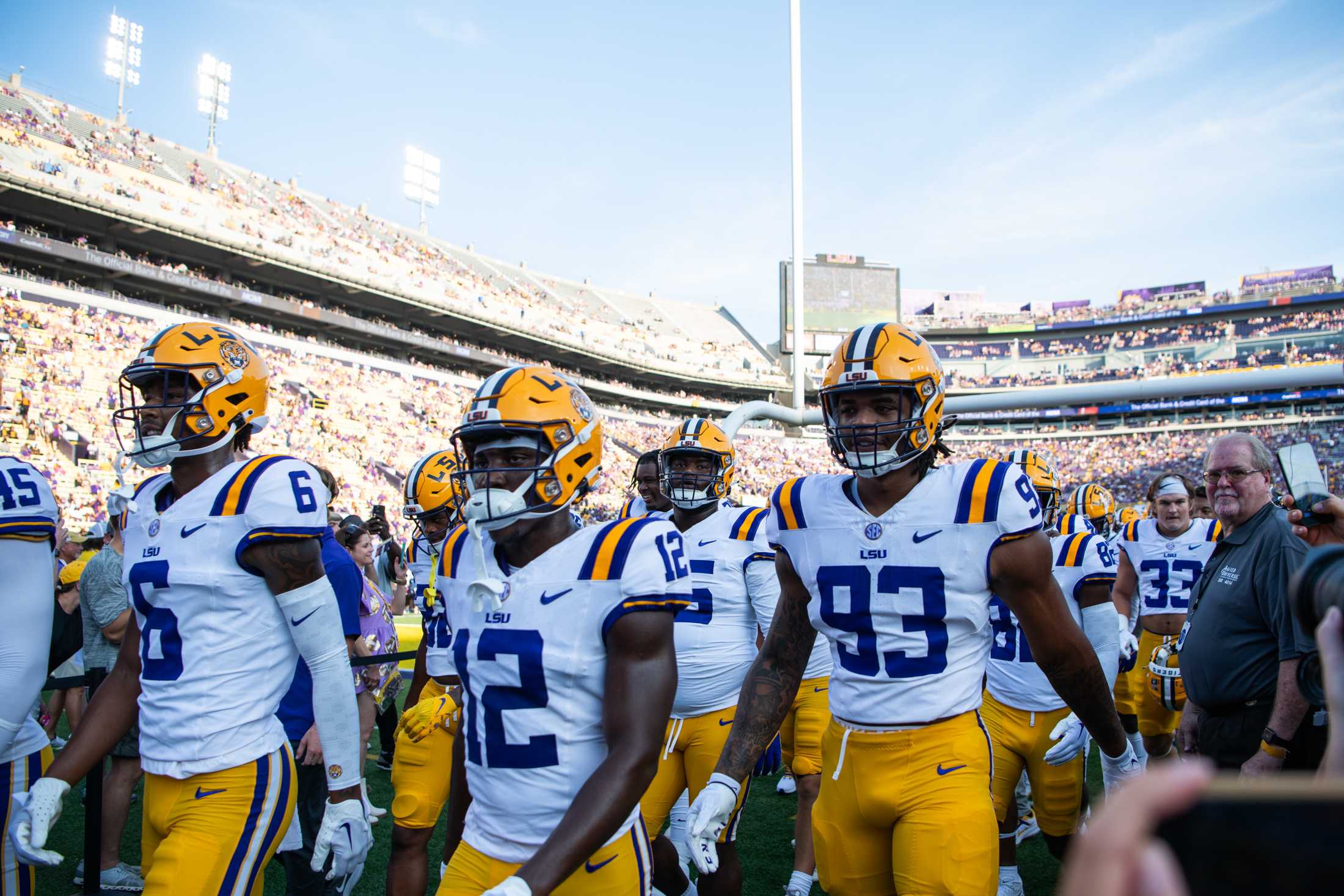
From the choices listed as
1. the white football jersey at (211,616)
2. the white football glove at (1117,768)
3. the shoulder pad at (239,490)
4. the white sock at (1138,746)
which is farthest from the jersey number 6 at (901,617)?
the white sock at (1138,746)

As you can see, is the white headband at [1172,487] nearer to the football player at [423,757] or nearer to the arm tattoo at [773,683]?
the arm tattoo at [773,683]

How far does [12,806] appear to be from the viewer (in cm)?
306

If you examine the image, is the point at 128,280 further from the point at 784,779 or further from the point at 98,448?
the point at 784,779

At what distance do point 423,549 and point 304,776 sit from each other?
172cm

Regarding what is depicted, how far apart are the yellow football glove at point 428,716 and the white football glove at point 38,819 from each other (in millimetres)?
1094

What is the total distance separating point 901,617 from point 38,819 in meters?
2.69

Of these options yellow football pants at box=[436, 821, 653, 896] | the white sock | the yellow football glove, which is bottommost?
the white sock

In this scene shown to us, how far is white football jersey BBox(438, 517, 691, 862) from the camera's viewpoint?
7.52ft

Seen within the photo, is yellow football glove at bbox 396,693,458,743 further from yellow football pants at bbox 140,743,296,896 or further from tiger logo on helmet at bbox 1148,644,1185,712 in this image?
tiger logo on helmet at bbox 1148,644,1185,712

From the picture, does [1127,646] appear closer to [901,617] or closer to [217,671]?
[901,617]

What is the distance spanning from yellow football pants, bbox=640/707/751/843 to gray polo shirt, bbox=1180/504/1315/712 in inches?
82.4

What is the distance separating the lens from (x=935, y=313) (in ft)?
205

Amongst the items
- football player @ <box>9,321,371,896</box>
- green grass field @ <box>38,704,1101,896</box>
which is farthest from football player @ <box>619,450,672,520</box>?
football player @ <box>9,321,371,896</box>

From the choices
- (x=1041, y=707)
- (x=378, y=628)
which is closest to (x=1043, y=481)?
(x=1041, y=707)
